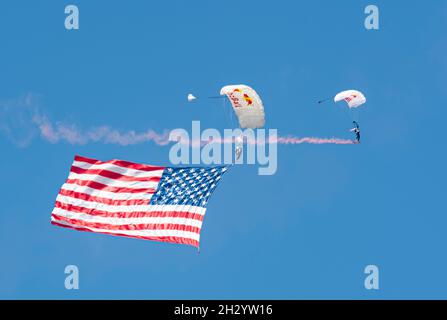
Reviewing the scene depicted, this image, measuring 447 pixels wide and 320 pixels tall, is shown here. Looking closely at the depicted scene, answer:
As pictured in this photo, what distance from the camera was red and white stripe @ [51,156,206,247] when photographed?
46.5m

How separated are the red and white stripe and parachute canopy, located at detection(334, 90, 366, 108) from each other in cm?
1173

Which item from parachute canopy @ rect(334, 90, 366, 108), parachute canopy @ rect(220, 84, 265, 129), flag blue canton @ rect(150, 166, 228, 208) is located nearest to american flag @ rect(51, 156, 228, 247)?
flag blue canton @ rect(150, 166, 228, 208)

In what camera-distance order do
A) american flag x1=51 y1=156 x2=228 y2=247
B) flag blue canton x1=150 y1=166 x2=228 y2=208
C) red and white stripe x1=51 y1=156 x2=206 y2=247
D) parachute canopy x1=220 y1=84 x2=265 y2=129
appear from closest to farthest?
red and white stripe x1=51 y1=156 x2=206 y2=247 → american flag x1=51 y1=156 x2=228 y2=247 → flag blue canton x1=150 y1=166 x2=228 y2=208 → parachute canopy x1=220 y1=84 x2=265 y2=129

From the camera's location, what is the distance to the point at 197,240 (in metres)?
45.0

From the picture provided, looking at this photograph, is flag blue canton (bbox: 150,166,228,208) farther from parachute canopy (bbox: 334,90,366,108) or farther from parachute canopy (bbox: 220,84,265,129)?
parachute canopy (bbox: 334,90,366,108)

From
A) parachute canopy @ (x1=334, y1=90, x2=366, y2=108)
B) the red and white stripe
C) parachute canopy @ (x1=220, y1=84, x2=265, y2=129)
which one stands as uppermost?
parachute canopy @ (x1=334, y1=90, x2=366, y2=108)

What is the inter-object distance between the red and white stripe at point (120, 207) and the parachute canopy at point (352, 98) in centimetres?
1173

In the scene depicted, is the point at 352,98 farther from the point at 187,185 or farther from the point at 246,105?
the point at 187,185

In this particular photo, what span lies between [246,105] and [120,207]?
31.2 feet

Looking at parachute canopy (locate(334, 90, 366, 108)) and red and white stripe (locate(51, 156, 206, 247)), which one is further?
parachute canopy (locate(334, 90, 366, 108))
